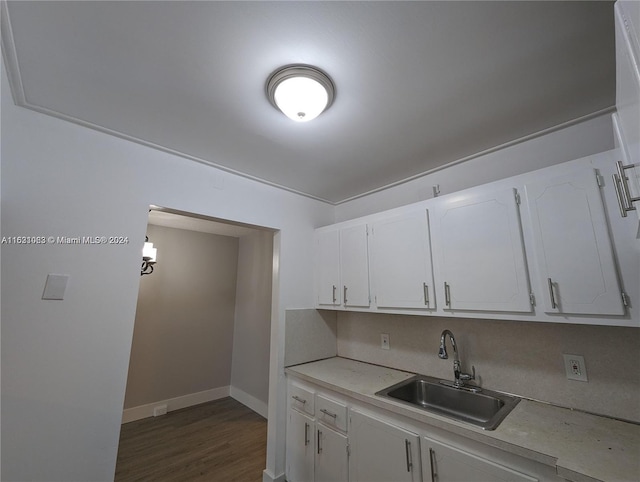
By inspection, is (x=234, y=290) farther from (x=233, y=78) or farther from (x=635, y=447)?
(x=635, y=447)

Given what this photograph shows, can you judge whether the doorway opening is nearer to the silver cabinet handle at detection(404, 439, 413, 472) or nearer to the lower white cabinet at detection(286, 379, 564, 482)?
the lower white cabinet at detection(286, 379, 564, 482)

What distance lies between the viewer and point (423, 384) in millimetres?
1996

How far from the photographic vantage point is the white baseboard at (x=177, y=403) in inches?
133

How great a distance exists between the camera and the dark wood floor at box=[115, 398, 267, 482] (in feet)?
7.82

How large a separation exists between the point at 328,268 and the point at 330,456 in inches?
56.2

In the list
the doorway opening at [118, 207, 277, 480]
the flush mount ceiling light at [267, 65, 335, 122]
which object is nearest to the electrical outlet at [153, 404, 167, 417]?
the doorway opening at [118, 207, 277, 480]

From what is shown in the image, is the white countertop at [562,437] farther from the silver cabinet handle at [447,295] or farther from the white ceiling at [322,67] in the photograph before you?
the white ceiling at [322,67]

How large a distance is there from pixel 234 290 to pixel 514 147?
418 cm

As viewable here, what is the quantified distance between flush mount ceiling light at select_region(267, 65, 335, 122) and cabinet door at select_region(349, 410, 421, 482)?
72.7 inches

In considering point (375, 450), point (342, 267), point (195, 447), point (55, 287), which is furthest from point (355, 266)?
point (195, 447)

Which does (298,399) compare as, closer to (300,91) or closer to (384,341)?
(384,341)

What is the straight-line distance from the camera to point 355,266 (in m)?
2.35

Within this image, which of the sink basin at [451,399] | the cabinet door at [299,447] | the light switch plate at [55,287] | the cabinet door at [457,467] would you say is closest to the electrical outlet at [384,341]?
the sink basin at [451,399]

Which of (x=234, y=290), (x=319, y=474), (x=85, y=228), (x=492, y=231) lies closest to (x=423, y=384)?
(x=319, y=474)
